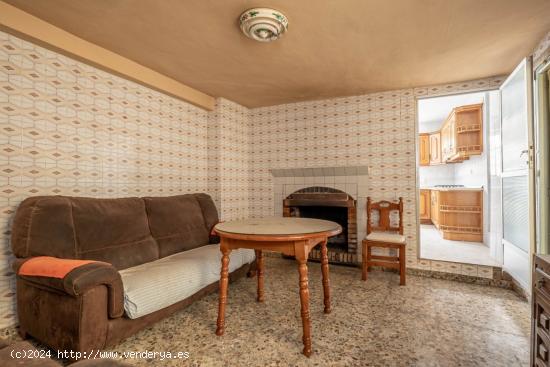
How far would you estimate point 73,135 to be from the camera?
235 centimetres

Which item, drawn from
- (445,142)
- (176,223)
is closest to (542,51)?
(176,223)

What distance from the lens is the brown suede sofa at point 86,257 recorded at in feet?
5.05

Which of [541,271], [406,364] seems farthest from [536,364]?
[406,364]

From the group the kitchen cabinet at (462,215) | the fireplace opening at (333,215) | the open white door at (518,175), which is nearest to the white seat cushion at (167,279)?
the fireplace opening at (333,215)

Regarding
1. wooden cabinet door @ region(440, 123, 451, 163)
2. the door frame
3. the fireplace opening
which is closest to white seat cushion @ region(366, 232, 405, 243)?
the fireplace opening

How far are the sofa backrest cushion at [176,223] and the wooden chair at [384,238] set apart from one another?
194cm

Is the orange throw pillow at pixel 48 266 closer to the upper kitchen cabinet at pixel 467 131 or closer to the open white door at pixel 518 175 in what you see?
the open white door at pixel 518 175

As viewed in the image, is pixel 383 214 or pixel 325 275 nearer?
pixel 325 275

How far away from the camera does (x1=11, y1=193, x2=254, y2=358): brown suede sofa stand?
60.6 inches

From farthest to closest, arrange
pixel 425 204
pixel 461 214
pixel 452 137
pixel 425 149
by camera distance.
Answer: pixel 425 149 → pixel 425 204 → pixel 452 137 → pixel 461 214

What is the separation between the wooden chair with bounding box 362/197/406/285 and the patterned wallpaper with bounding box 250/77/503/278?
0.15m

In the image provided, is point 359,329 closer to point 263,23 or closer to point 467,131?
point 263,23

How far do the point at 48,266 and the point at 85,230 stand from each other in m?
0.47

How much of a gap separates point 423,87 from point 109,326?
4011mm
